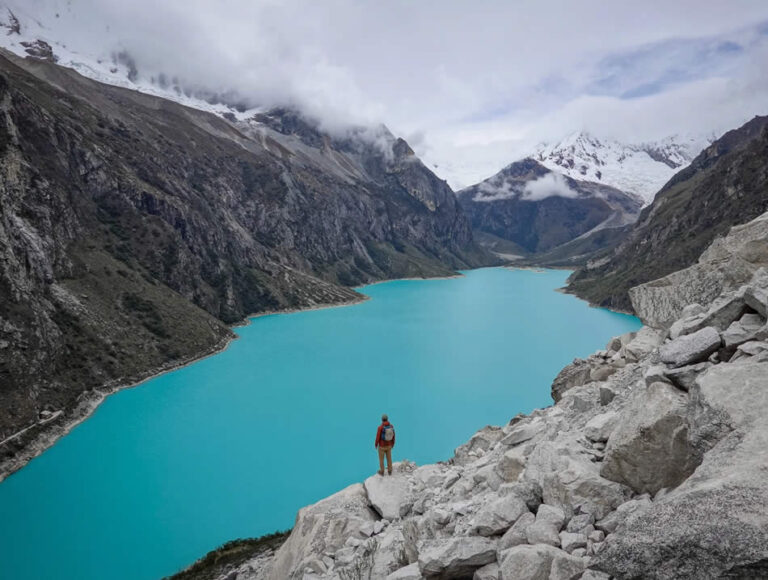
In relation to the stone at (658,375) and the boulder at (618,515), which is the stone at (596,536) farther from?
the stone at (658,375)

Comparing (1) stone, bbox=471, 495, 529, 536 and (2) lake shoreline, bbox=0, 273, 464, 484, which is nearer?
(1) stone, bbox=471, 495, 529, 536

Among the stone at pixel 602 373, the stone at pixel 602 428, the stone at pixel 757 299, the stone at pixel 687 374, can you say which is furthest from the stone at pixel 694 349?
the stone at pixel 602 373

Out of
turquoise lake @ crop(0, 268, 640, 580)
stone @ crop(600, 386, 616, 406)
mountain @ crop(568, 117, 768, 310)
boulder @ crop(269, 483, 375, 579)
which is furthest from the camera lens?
mountain @ crop(568, 117, 768, 310)

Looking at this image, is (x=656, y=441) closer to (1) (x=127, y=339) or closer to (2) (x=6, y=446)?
(2) (x=6, y=446)

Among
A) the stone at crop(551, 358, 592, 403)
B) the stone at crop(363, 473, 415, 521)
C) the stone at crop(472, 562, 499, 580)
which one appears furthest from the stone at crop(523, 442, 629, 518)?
the stone at crop(551, 358, 592, 403)

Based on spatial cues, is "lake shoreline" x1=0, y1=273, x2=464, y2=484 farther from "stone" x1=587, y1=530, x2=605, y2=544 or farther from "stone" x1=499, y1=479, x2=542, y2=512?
"stone" x1=587, y1=530, x2=605, y2=544

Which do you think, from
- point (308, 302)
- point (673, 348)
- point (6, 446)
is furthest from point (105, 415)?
point (308, 302)

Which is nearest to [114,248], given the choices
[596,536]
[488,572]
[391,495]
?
[391,495]

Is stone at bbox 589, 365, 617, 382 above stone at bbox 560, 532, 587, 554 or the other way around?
the other way around
